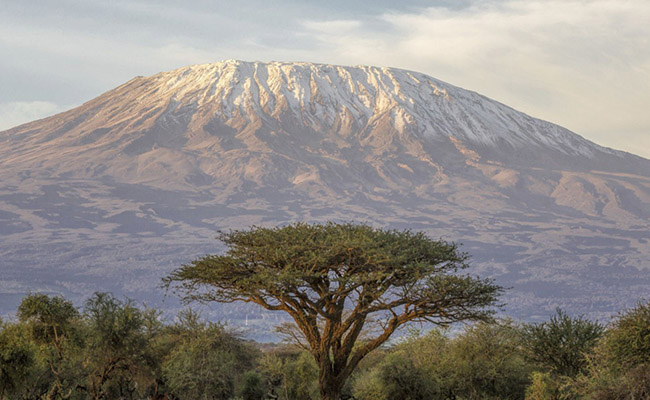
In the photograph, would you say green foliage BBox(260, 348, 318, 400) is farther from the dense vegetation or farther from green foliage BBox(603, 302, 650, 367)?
green foliage BBox(603, 302, 650, 367)

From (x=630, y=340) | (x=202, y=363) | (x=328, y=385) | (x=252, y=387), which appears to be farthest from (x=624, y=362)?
(x=252, y=387)

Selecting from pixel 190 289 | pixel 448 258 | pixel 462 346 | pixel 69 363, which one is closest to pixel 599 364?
pixel 448 258

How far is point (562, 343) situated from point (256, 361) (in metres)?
19.1

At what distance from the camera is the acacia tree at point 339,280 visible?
31.1m

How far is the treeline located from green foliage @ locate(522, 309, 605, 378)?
49mm

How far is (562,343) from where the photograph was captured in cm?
3816

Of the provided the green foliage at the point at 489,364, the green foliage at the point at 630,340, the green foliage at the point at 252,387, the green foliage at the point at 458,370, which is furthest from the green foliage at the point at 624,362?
the green foliage at the point at 252,387

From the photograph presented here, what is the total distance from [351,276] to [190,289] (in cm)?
761

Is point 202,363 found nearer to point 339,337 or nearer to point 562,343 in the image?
point 339,337

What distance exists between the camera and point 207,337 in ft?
142

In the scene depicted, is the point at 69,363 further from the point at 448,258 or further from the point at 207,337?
the point at 448,258

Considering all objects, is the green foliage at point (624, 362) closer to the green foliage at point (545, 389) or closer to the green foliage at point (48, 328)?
the green foliage at point (545, 389)

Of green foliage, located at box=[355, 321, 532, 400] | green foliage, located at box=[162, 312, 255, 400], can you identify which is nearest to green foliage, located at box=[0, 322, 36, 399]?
green foliage, located at box=[162, 312, 255, 400]

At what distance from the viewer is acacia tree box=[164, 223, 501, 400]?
3112 cm
